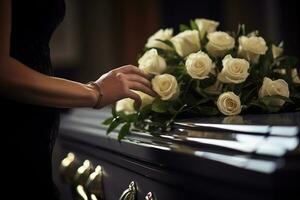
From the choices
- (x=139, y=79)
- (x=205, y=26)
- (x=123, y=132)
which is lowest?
(x=123, y=132)

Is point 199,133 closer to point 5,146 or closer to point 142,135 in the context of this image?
point 142,135

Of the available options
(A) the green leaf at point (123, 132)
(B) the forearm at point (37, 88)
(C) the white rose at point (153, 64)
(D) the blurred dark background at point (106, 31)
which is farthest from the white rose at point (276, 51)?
(D) the blurred dark background at point (106, 31)

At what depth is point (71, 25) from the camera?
320 cm

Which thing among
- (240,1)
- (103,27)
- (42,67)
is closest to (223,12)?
(240,1)

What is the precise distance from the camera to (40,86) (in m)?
0.73

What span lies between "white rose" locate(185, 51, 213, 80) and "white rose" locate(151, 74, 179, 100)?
36 millimetres

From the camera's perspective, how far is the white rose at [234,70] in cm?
91

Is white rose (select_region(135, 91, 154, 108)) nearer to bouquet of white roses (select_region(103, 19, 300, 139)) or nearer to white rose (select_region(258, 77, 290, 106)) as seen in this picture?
bouquet of white roses (select_region(103, 19, 300, 139))

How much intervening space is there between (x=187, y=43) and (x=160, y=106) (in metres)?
0.16

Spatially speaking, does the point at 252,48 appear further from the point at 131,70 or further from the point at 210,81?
the point at 131,70

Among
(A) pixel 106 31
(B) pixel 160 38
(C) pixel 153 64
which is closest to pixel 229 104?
(C) pixel 153 64

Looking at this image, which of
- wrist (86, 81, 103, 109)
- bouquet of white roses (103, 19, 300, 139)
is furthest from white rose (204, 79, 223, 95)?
wrist (86, 81, 103, 109)

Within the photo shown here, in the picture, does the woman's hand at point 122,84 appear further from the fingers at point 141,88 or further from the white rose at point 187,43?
the white rose at point 187,43

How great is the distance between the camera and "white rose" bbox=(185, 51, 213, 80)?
36.2 inches
